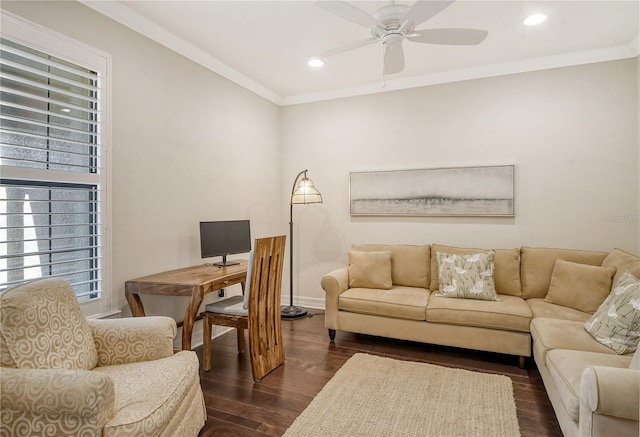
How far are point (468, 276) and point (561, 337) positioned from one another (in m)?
1.07

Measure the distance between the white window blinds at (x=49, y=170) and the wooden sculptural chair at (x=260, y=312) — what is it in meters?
0.91

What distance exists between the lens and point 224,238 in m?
3.52

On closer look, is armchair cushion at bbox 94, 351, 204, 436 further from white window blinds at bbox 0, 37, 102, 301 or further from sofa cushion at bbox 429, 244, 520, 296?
sofa cushion at bbox 429, 244, 520, 296

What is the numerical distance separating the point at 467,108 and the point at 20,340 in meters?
4.18

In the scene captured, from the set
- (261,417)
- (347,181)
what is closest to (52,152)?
(261,417)

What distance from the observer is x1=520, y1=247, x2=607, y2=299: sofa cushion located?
3.32 meters

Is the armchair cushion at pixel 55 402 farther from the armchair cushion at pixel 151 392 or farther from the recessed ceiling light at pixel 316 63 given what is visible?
the recessed ceiling light at pixel 316 63

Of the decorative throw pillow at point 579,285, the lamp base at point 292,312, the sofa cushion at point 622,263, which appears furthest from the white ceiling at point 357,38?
the lamp base at point 292,312

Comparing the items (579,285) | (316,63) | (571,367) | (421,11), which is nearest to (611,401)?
(571,367)

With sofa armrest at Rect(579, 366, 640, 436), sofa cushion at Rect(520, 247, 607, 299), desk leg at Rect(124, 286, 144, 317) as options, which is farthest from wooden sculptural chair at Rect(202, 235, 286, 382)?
sofa cushion at Rect(520, 247, 607, 299)

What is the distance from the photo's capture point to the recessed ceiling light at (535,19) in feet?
9.27

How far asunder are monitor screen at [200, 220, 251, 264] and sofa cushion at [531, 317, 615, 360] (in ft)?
8.59

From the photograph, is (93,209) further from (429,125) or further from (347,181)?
(429,125)

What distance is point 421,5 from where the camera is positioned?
1.98 m
